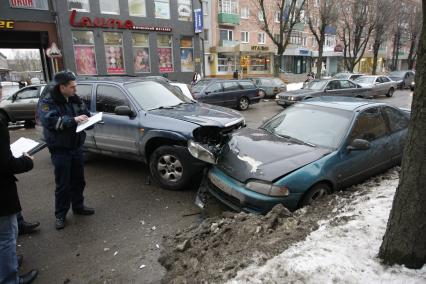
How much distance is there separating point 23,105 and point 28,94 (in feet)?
1.79

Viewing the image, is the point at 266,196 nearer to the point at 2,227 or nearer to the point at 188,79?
the point at 2,227

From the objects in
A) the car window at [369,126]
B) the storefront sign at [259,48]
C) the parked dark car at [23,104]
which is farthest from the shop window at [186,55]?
the car window at [369,126]

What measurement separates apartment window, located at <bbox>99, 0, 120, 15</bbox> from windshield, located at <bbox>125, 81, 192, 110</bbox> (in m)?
19.0

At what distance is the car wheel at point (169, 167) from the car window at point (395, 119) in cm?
334

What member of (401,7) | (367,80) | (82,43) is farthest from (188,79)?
(401,7)

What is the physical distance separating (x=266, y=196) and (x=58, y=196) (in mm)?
2614

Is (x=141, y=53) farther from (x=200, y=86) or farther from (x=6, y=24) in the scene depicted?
(x=200, y=86)

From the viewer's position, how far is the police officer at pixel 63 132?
3877mm

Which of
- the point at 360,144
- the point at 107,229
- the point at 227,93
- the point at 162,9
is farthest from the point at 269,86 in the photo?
the point at 107,229

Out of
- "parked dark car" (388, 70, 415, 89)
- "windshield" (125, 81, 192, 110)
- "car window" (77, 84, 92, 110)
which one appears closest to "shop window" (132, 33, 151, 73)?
"car window" (77, 84, 92, 110)

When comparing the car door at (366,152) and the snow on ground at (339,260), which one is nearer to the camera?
the snow on ground at (339,260)

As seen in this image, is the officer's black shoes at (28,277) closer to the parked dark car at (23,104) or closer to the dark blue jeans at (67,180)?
the dark blue jeans at (67,180)

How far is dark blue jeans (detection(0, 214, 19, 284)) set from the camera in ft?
8.78

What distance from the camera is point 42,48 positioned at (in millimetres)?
22250
